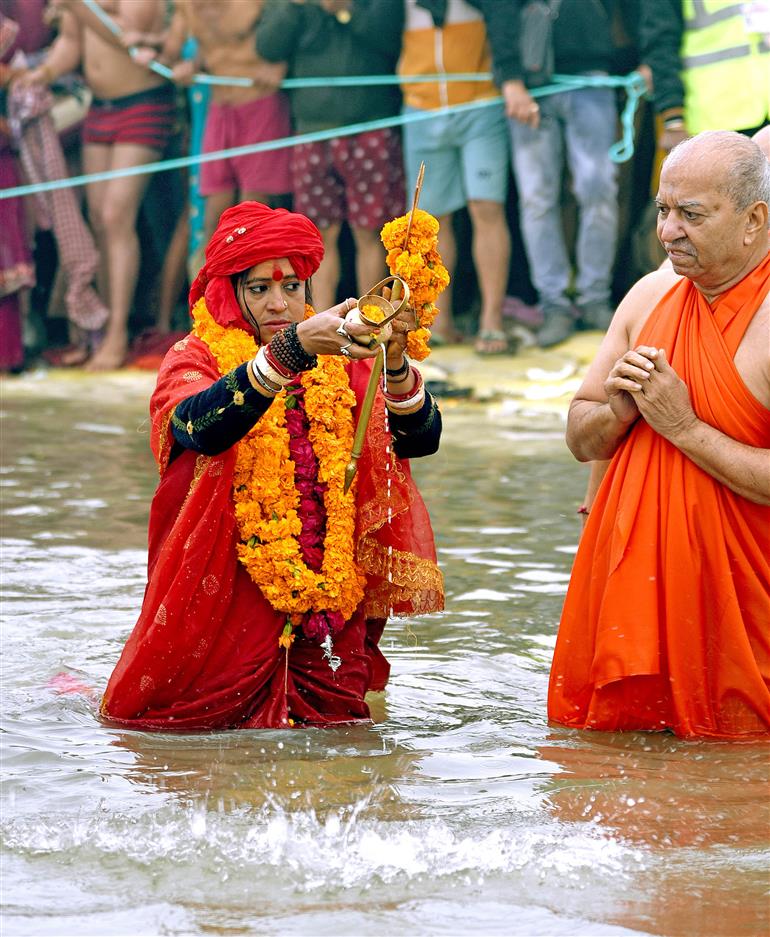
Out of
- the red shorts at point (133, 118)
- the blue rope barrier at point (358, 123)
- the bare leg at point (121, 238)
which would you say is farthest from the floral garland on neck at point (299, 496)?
the red shorts at point (133, 118)

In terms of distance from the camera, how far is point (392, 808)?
439 centimetres

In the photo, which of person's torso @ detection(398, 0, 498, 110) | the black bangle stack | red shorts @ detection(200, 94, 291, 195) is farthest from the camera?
red shorts @ detection(200, 94, 291, 195)

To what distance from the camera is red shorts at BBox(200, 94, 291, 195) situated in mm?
12969

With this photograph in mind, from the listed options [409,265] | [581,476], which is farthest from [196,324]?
[581,476]

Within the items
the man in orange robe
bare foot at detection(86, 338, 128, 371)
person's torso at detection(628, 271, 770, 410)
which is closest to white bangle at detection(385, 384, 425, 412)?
the man in orange robe

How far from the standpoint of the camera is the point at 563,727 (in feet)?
16.7

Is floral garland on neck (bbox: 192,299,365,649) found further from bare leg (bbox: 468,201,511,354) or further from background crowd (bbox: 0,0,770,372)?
bare leg (bbox: 468,201,511,354)

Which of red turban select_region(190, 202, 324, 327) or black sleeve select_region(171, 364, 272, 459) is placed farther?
red turban select_region(190, 202, 324, 327)

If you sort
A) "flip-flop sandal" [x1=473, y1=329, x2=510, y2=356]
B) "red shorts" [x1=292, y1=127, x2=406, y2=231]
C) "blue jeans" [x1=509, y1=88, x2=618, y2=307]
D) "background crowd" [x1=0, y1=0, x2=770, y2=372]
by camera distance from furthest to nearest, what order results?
1. "red shorts" [x1=292, y1=127, x2=406, y2=231]
2. "flip-flop sandal" [x1=473, y1=329, x2=510, y2=356]
3. "blue jeans" [x1=509, y1=88, x2=618, y2=307]
4. "background crowd" [x1=0, y1=0, x2=770, y2=372]

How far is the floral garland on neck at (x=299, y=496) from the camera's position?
4957 millimetres

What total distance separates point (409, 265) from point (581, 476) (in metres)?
4.70

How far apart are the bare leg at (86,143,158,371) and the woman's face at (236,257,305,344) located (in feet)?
28.2

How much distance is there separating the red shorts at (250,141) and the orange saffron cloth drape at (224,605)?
8.04 metres

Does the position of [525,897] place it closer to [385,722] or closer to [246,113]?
[385,722]
